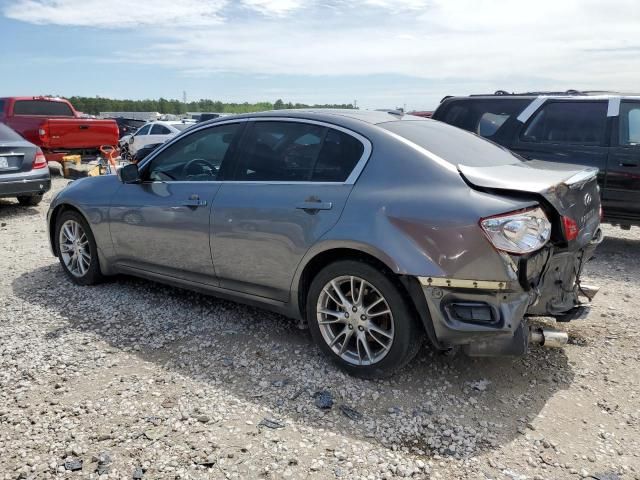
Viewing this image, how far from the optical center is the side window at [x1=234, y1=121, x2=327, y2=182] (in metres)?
3.72

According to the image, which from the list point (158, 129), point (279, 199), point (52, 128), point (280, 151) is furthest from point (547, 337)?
point (158, 129)

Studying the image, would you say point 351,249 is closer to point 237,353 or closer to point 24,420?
point 237,353

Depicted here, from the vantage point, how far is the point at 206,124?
4.41m

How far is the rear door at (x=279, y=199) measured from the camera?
3.52 metres

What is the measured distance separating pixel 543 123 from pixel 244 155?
177 inches

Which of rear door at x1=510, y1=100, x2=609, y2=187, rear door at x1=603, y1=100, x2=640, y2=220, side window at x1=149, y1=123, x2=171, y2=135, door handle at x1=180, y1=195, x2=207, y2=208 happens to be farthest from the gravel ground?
side window at x1=149, y1=123, x2=171, y2=135

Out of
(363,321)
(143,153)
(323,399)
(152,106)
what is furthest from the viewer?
(152,106)

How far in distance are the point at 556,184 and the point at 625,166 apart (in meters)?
4.03

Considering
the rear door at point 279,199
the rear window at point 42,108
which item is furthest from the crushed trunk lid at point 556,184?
the rear window at point 42,108

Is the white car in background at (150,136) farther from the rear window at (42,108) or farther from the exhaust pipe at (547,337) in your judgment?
the exhaust pipe at (547,337)

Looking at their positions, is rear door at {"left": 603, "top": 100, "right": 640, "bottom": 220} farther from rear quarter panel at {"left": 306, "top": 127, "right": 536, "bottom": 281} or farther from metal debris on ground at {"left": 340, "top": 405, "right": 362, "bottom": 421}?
metal debris on ground at {"left": 340, "top": 405, "right": 362, "bottom": 421}

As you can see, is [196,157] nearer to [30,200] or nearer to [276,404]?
[276,404]

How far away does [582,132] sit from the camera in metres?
6.74

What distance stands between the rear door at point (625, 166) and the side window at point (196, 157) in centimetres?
472
